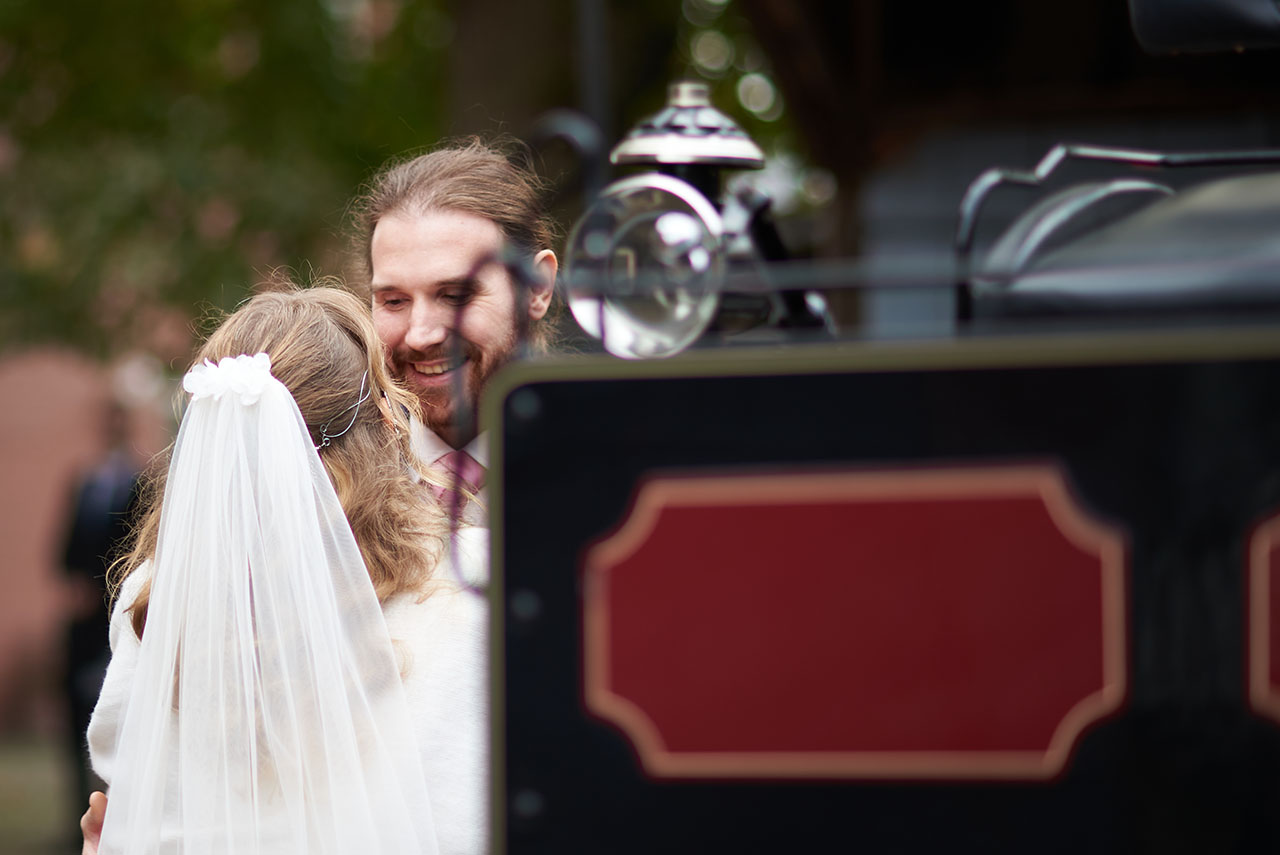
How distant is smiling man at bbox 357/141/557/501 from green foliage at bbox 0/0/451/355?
4570mm

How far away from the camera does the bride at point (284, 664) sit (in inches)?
73.5

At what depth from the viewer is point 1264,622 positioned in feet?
4.32

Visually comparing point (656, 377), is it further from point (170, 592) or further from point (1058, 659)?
point (170, 592)

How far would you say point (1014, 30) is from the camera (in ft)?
21.6

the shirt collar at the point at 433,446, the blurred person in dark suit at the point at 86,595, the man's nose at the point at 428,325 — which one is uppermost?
the man's nose at the point at 428,325

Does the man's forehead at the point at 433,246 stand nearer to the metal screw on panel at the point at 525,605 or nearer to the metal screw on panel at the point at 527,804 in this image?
the metal screw on panel at the point at 525,605

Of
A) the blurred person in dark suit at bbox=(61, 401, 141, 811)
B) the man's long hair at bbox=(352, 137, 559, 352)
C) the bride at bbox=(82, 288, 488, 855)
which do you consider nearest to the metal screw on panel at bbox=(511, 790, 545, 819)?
the bride at bbox=(82, 288, 488, 855)

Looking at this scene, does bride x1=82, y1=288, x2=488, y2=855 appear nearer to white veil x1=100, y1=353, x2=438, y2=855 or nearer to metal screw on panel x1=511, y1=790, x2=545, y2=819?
white veil x1=100, y1=353, x2=438, y2=855

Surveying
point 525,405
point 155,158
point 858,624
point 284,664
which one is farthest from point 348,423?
point 155,158

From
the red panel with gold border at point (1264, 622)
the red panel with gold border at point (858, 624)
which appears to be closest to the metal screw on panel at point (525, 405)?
the red panel with gold border at point (858, 624)

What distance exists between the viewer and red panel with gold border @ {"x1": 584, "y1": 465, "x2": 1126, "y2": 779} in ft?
4.37

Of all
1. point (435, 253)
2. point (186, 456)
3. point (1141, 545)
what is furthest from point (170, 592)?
point (1141, 545)

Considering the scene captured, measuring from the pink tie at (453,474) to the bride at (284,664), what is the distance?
16cm

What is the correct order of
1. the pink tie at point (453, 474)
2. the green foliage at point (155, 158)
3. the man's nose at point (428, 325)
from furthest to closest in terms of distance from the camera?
the green foliage at point (155, 158), the man's nose at point (428, 325), the pink tie at point (453, 474)
